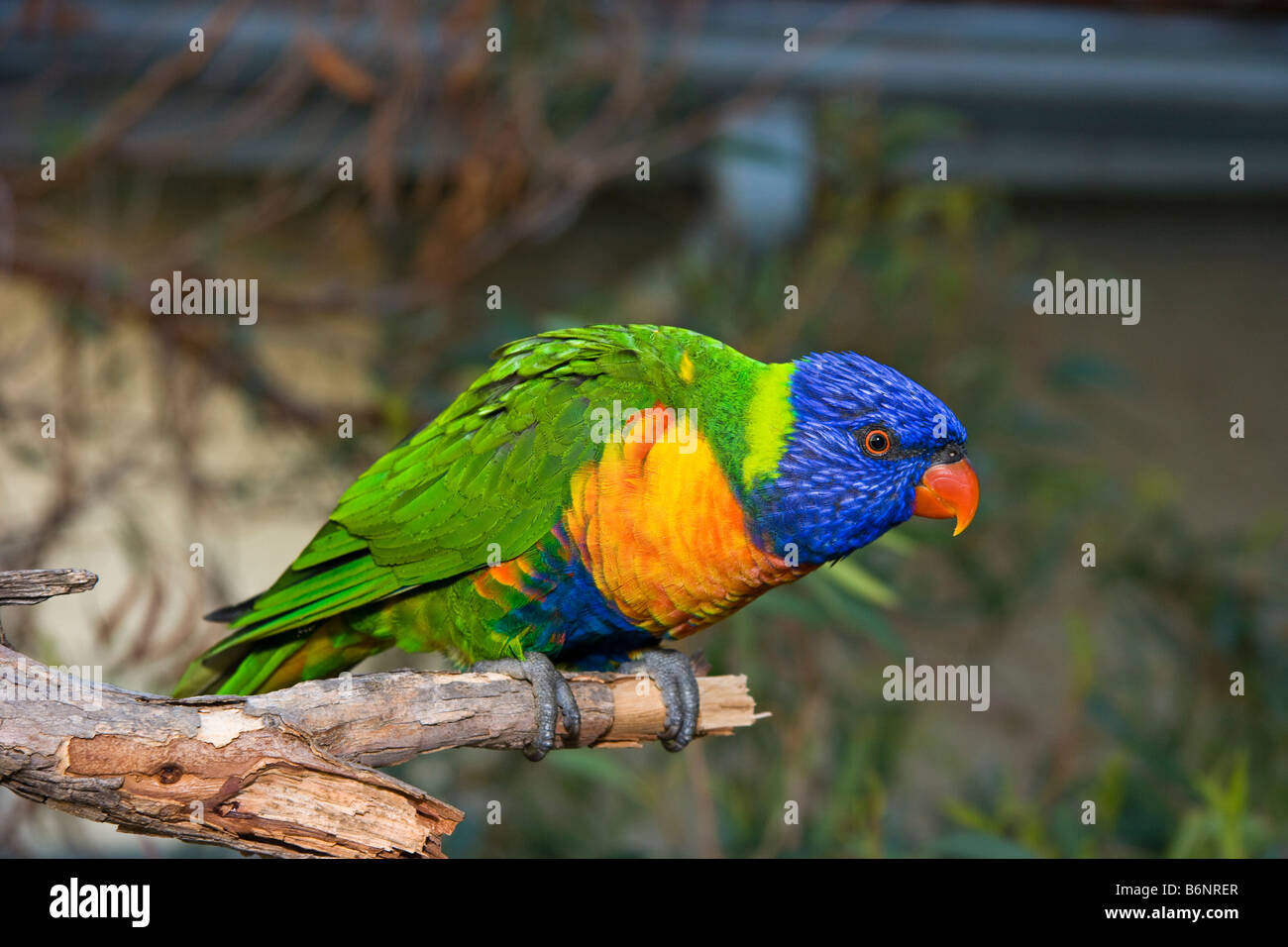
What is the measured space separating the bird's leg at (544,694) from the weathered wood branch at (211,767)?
0.35m

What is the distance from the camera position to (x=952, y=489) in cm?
197

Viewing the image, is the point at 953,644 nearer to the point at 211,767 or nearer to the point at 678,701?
the point at 678,701

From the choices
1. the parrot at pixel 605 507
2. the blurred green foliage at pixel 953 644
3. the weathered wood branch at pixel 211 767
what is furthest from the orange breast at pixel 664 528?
the blurred green foliage at pixel 953 644

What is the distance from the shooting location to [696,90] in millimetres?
4305

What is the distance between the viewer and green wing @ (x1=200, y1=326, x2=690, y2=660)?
2010mm

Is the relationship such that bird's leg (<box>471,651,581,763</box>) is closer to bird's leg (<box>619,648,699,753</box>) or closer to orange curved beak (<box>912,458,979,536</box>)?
bird's leg (<box>619,648,699,753</box>)

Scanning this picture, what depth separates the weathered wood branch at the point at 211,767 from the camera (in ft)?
5.00

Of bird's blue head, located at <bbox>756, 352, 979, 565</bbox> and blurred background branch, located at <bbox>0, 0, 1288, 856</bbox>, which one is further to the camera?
blurred background branch, located at <bbox>0, 0, 1288, 856</bbox>

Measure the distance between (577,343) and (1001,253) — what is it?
3.35 meters

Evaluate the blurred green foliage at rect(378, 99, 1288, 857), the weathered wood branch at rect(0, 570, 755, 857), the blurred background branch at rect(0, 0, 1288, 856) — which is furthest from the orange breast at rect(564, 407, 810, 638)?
the blurred background branch at rect(0, 0, 1288, 856)

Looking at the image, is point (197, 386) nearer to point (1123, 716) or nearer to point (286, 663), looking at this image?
point (286, 663)

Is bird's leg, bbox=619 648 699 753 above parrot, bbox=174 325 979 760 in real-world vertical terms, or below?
below

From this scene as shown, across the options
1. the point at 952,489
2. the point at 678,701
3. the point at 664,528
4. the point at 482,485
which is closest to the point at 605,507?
the point at 664,528
